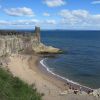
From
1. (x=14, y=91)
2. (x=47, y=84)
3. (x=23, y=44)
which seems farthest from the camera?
(x=23, y=44)

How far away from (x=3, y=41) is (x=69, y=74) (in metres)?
17.4

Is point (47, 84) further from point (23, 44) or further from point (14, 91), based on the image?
point (23, 44)

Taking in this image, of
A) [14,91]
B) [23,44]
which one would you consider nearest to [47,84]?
[14,91]

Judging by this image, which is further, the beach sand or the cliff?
the cliff

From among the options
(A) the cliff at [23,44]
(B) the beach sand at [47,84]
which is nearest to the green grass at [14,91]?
(B) the beach sand at [47,84]

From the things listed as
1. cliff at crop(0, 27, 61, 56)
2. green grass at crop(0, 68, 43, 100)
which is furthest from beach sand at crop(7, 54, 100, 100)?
cliff at crop(0, 27, 61, 56)

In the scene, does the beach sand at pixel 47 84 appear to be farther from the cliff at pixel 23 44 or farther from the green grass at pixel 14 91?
the cliff at pixel 23 44

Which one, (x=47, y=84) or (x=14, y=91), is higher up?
(x=14, y=91)

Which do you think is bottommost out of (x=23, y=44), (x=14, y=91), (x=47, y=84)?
(x=47, y=84)

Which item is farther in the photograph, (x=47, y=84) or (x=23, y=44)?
(x=23, y=44)

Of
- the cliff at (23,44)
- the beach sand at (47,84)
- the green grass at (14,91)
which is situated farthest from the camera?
the cliff at (23,44)

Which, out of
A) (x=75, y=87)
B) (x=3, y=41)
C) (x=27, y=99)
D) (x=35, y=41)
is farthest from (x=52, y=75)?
(x=35, y=41)

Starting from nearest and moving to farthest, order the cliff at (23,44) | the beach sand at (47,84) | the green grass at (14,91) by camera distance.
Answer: the green grass at (14,91), the beach sand at (47,84), the cliff at (23,44)

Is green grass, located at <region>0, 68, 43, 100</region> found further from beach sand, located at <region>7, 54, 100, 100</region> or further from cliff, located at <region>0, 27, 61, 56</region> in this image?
cliff, located at <region>0, 27, 61, 56</region>
